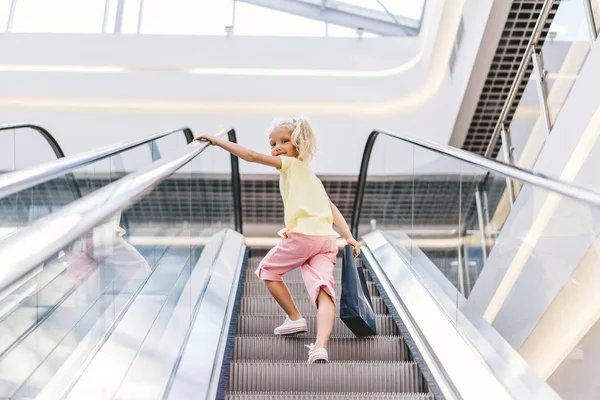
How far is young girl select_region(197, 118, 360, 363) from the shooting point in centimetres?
444

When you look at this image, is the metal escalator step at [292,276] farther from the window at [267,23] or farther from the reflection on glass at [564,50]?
the window at [267,23]

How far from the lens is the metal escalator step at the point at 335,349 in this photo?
14.5 ft

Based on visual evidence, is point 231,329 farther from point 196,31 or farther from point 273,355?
point 196,31

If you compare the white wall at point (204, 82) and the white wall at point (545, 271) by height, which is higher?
the white wall at point (204, 82)

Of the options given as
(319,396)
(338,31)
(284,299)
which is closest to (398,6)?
(338,31)

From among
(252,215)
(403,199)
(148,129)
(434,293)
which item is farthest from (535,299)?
(252,215)

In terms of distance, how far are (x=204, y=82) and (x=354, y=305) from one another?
273 inches

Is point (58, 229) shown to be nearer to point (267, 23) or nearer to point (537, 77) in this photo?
point (537, 77)

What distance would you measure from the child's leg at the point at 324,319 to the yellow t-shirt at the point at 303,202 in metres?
0.38

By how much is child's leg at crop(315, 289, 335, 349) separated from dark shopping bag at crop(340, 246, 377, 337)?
0.24 ft

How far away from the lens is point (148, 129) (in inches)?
427

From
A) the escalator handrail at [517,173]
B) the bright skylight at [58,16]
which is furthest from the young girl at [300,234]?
the bright skylight at [58,16]

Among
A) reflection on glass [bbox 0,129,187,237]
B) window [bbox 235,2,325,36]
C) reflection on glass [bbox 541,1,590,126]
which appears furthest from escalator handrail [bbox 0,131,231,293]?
window [bbox 235,2,325,36]

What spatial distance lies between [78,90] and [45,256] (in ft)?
31.4
